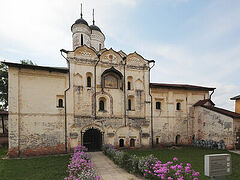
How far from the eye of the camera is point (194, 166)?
8992mm

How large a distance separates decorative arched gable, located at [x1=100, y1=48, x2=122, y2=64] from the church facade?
0.03 m

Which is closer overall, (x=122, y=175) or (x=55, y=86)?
(x=122, y=175)

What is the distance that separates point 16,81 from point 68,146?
7.14 m

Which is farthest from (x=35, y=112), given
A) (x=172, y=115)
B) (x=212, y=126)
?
(x=212, y=126)

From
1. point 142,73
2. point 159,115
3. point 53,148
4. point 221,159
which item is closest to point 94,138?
point 53,148

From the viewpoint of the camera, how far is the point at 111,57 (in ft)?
49.2

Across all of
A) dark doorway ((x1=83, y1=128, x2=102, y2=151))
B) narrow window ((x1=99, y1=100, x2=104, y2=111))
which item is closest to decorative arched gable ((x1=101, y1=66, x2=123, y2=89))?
narrow window ((x1=99, y1=100, x2=104, y2=111))

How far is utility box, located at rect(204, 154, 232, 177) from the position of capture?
11.5 feet

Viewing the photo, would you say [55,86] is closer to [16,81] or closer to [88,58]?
[16,81]

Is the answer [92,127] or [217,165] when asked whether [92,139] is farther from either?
[217,165]

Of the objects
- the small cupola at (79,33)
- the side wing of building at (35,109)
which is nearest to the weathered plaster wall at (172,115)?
the side wing of building at (35,109)

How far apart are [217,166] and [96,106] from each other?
1158 cm

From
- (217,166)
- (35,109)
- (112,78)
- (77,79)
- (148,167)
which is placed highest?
(112,78)

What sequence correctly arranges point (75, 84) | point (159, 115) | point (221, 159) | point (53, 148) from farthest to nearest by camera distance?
1. point (159, 115)
2. point (75, 84)
3. point (53, 148)
4. point (221, 159)
